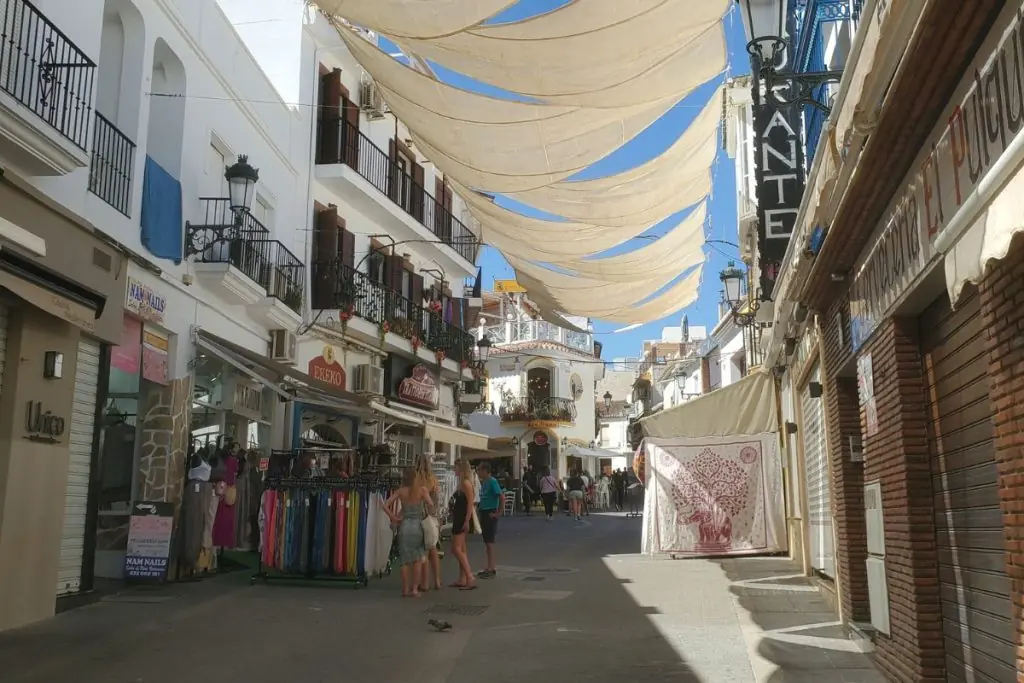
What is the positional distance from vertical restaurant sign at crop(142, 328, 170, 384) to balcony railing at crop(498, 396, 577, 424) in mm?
31930

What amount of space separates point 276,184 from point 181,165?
3646mm

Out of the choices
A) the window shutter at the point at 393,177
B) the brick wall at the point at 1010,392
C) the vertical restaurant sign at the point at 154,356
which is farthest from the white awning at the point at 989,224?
the window shutter at the point at 393,177

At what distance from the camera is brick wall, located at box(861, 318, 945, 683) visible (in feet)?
17.4

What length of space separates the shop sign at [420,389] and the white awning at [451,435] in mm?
1883

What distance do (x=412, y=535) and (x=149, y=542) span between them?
326cm

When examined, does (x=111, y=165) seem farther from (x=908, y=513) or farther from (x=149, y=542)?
(x=908, y=513)

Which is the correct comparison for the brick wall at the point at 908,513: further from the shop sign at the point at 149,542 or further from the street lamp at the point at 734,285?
the street lamp at the point at 734,285

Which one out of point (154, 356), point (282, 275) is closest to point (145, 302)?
point (154, 356)

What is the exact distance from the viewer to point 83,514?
9531 millimetres

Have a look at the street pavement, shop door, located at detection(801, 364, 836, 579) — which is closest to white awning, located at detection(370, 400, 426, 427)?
the street pavement

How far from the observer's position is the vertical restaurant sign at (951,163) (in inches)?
130

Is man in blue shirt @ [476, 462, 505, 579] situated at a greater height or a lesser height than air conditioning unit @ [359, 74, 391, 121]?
lesser

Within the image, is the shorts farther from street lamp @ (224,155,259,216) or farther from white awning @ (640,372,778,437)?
street lamp @ (224,155,259,216)

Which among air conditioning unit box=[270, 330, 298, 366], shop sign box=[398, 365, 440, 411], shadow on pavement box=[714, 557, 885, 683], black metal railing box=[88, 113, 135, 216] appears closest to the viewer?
shadow on pavement box=[714, 557, 885, 683]
